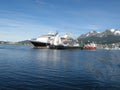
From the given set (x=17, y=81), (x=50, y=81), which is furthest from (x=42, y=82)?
(x=17, y=81)

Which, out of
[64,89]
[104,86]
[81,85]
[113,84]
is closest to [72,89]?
[64,89]

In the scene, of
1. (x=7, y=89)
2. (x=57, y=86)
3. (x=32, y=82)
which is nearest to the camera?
(x=7, y=89)

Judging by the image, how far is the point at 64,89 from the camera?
35188mm

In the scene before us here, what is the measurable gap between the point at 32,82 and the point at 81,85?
8689 millimetres

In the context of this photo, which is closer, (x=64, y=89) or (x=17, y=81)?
(x=64, y=89)

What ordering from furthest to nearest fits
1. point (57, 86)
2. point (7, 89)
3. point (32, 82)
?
point (32, 82) < point (57, 86) < point (7, 89)

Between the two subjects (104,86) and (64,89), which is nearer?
(64,89)

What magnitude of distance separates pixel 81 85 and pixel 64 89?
183 inches

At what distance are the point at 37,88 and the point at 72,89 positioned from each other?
5565mm

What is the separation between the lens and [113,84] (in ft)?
131

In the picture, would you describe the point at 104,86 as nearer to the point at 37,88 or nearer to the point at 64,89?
the point at 64,89

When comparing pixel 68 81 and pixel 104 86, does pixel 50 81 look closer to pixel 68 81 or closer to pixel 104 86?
pixel 68 81

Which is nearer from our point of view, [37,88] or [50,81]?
[37,88]

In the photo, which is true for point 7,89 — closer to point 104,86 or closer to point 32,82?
point 32,82
